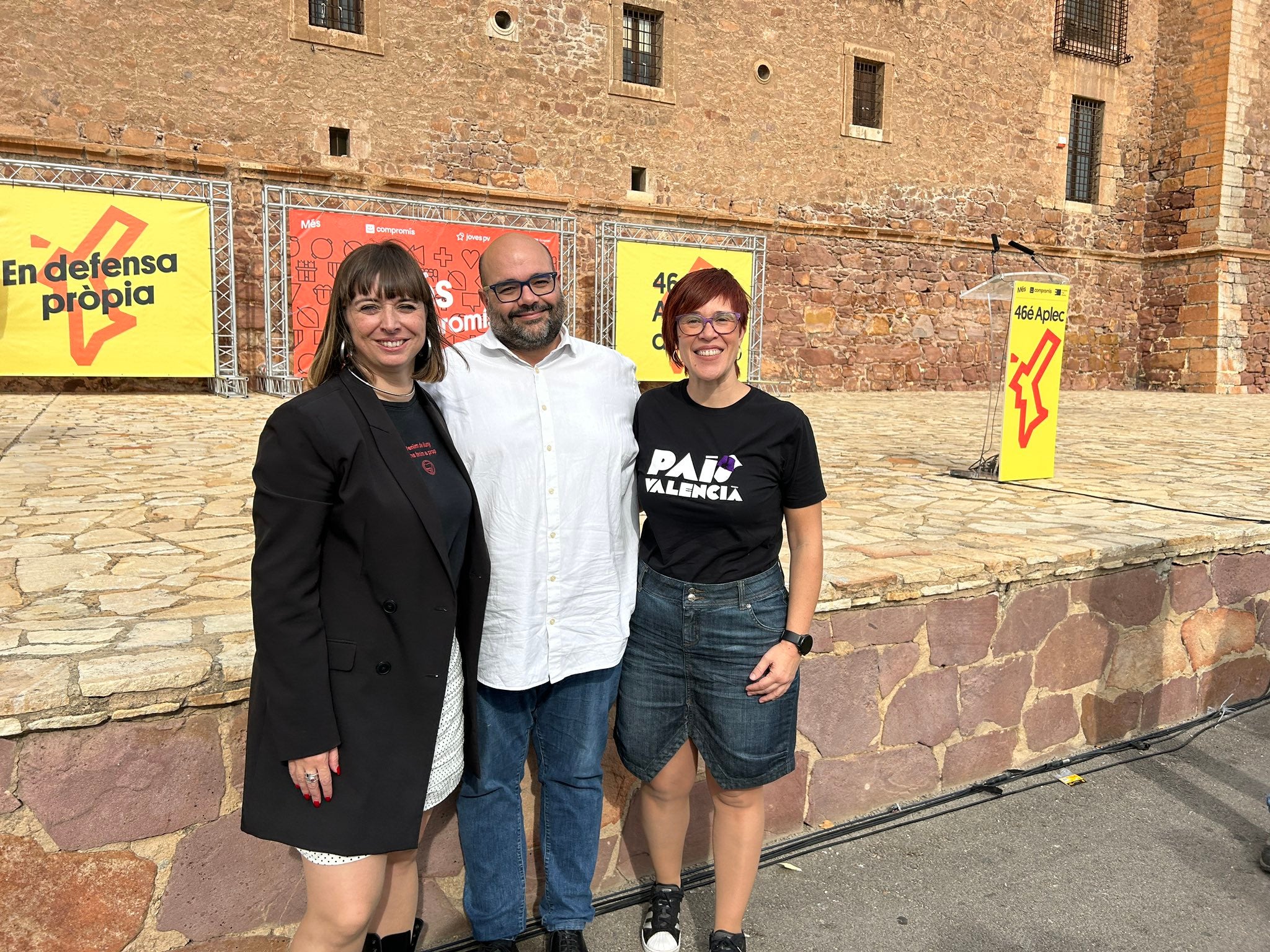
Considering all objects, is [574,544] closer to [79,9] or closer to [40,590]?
[40,590]

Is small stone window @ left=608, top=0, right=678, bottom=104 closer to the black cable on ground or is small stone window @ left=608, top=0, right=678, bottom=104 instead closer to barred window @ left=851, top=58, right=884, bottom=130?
barred window @ left=851, top=58, right=884, bottom=130

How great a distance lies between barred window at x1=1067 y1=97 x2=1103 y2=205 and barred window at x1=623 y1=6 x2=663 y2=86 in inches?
344

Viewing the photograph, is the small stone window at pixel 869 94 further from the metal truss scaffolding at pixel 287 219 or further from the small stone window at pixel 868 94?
the metal truss scaffolding at pixel 287 219

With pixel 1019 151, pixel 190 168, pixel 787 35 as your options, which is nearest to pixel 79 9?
pixel 190 168

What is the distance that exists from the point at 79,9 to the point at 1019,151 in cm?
1456

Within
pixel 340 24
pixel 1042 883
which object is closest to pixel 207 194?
pixel 340 24

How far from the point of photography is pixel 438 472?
187cm

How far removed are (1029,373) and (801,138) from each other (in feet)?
32.4

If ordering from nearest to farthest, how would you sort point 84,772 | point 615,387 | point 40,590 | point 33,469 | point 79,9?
point 84,772, point 615,387, point 40,590, point 33,469, point 79,9

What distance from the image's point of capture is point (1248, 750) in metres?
3.80

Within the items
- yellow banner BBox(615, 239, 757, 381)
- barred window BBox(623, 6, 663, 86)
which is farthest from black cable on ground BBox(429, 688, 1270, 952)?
barred window BBox(623, 6, 663, 86)

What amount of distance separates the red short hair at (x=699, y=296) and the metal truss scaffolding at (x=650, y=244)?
1081 centimetres

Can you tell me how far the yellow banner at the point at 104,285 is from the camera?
9.76 meters

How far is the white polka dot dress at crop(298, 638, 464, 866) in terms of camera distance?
1.92 metres
